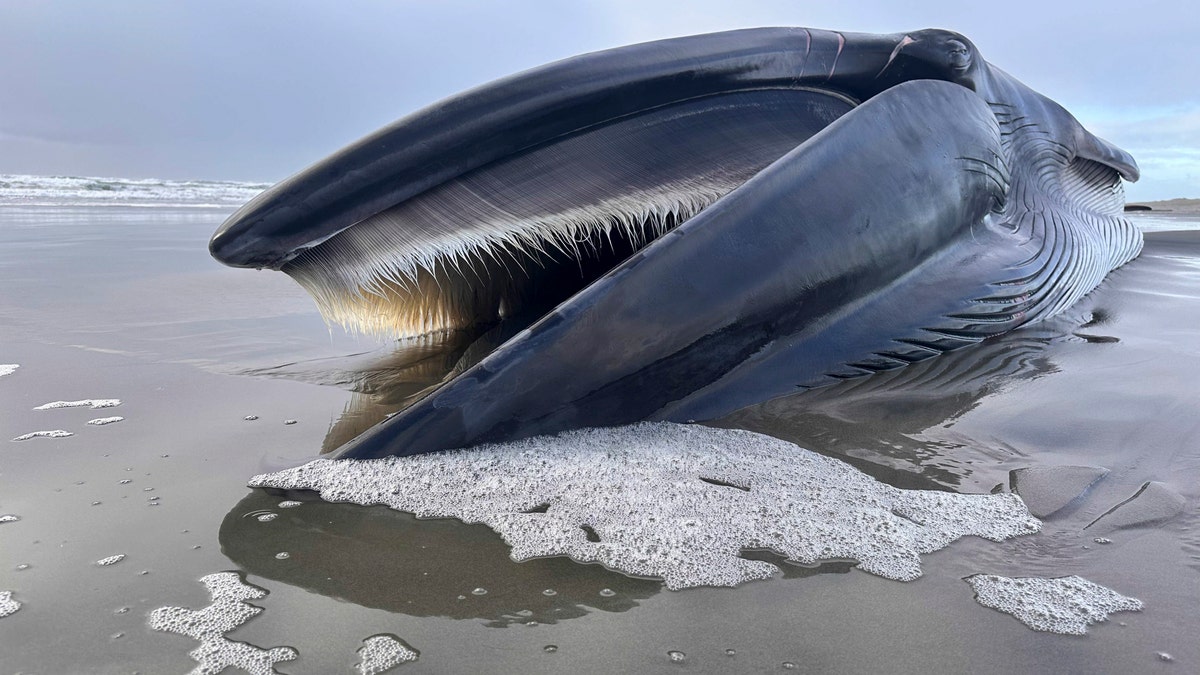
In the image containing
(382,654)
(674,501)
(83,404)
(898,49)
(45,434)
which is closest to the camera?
(382,654)

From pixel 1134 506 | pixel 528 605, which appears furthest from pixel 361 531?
pixel 1134 506

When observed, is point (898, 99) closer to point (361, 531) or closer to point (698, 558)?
point (698, 558)

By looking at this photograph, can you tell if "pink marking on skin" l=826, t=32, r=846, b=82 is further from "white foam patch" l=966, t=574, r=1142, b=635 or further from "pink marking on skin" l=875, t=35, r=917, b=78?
"white foam patch" l=966, t=574, r=1142, b=635

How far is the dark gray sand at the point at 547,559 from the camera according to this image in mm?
1406

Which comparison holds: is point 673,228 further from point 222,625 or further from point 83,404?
point 83,404

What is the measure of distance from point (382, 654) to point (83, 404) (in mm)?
1915

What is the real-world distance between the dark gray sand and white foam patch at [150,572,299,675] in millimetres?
20

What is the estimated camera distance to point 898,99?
3020mm

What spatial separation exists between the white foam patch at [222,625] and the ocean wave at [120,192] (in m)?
17.5

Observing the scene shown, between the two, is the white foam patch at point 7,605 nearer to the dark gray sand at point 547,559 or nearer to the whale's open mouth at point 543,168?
the dark gray sand at point 547,559

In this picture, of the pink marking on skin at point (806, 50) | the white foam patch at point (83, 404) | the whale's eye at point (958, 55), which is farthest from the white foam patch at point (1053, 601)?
the white foam patch at point (83, 404)

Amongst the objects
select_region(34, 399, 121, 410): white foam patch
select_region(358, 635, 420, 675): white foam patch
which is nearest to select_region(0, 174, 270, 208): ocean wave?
select_region(34, 399, 121, 410): white foam patch

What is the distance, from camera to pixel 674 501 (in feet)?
6.47

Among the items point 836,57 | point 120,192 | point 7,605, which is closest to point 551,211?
point 836,57
